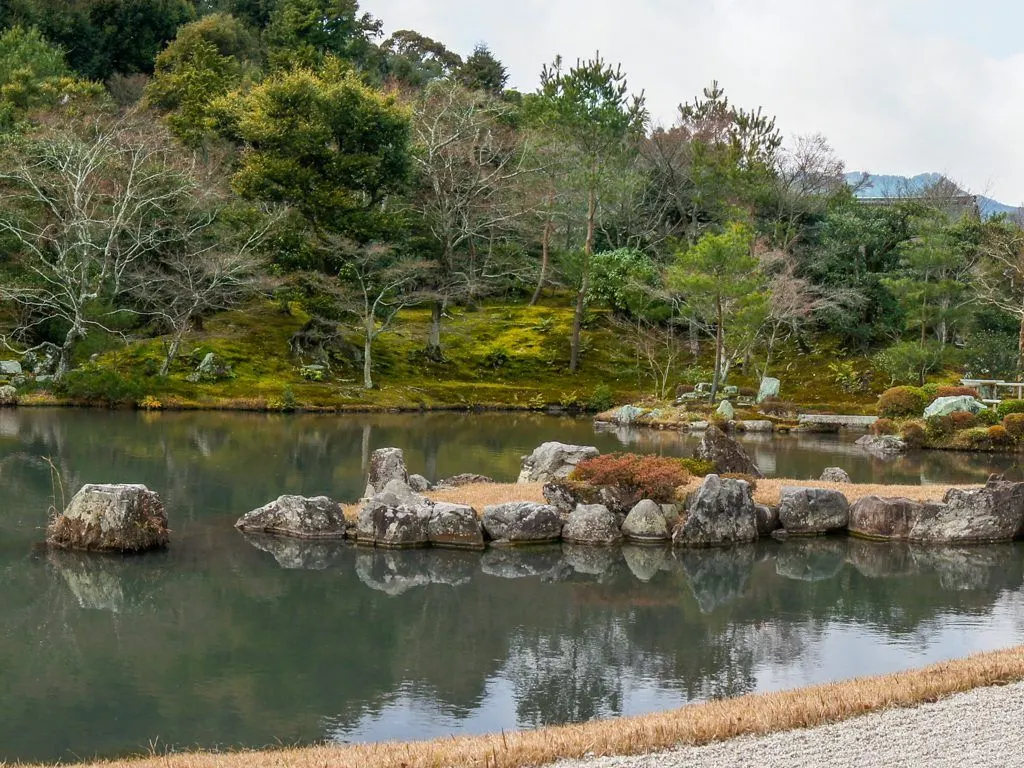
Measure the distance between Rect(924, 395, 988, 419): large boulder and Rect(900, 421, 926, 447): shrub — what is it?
1.00 m

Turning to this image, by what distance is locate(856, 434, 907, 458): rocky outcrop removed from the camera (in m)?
33.2

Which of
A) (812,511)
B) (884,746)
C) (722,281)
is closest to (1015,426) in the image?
(722,281)

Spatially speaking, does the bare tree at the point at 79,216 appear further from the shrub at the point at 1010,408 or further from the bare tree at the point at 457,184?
the shrub at the point at 1010,408

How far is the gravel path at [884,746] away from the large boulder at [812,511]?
10.9 meters

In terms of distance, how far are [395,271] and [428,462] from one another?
17013mm

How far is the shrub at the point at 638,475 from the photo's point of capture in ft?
61.9

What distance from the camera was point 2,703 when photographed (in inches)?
406

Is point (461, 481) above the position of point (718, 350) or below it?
below

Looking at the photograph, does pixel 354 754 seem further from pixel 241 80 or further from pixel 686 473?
pixel 241 80

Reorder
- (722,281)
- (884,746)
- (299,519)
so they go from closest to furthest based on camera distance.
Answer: (884,746) < (299,519) < (722,281)

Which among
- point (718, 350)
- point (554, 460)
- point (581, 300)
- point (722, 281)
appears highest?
point (722, 281)

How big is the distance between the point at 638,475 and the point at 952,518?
5644 mm

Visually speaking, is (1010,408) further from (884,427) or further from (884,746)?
(884,746)

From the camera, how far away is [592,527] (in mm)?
18297
